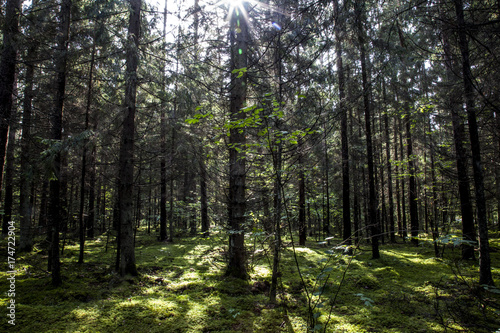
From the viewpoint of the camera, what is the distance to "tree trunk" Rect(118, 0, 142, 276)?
6730 mm

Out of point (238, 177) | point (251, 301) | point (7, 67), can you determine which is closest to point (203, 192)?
point (238, 177)

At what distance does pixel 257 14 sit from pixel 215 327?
8.71 m

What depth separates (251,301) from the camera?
5105 mm

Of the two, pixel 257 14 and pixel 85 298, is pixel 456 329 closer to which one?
pixel 85 298

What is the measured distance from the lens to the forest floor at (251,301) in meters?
3.95

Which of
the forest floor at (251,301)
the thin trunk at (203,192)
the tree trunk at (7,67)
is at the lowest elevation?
the forest floor at (251,301)

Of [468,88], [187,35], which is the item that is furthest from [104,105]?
[468,88]

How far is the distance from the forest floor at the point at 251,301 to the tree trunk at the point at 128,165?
689mm

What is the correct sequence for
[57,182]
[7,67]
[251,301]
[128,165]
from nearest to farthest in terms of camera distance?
[251,301] → [57,182] → [7,67] → [128,165]

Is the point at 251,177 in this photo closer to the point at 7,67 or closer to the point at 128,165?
the point at 128,165

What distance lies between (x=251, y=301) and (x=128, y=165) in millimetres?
5192

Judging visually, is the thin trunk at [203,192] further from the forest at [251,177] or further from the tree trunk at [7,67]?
the tree trunk at [7,67]

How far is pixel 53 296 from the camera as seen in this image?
17.0 ft

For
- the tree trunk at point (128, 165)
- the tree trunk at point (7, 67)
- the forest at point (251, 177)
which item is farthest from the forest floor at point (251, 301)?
the tree trunk at point (7, 67)
